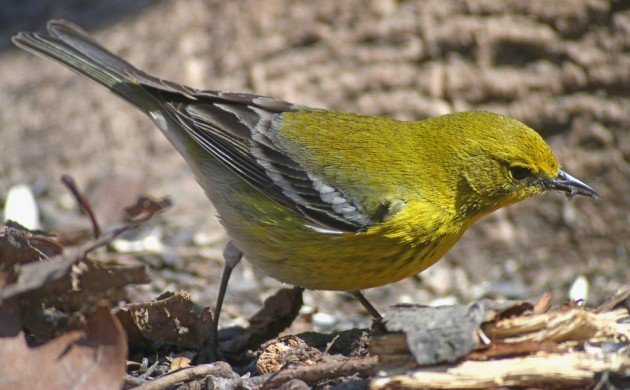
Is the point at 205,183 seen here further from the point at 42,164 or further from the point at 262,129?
the point at 42,164

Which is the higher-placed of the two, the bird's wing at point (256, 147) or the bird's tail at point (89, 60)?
the bird's tail at point (89, 60)

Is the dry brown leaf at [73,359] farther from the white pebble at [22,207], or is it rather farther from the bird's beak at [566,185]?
the white pebble at [22,207]

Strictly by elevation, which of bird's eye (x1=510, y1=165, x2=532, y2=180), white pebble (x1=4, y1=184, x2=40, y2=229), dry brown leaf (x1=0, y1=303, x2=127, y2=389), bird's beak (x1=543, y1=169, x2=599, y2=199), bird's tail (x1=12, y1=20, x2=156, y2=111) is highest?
bird's tail (x1=12, y1=20, x2=156, y2=111)

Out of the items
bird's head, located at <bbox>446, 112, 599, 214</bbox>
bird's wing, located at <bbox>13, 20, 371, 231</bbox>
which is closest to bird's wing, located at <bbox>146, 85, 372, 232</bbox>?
bird's wing, located at <bbox>13, 20, 371, 231</bbox>

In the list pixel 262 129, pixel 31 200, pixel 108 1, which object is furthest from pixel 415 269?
pixel 108 1

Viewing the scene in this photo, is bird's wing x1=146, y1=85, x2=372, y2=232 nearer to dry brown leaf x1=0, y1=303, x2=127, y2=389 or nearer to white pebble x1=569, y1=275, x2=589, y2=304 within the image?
dry brown leaf x1=0, y1=303, x2=127, y2=389

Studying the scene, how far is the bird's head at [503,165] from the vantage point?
4980 millimetres

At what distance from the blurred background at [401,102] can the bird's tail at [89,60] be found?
4.91ft

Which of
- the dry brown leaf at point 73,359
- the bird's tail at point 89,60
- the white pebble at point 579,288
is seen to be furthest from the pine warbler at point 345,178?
the white pebble at point 579,288

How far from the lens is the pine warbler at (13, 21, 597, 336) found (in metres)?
4.72

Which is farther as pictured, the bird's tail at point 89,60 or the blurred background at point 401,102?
the blurred background at point 401,102

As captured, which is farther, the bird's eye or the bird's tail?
the bird's tail

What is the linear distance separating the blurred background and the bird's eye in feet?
6.86

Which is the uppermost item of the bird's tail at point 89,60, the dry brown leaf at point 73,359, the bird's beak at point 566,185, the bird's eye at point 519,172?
the bird's tail at point 89,60
